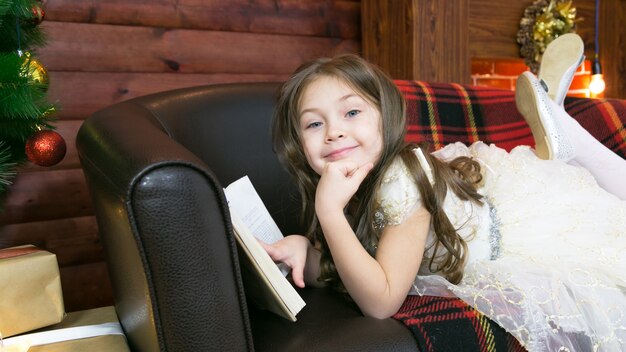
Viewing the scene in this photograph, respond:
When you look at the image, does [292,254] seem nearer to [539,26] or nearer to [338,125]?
[338,125]

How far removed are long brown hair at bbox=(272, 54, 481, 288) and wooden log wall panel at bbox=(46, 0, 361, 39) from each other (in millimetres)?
944

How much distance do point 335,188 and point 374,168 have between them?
18 centimetres

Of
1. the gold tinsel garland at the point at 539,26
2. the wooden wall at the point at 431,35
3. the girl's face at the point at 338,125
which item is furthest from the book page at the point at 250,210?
the gold tinsel garland at the point at 539,26

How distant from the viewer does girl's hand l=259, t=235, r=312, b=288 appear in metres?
0.97

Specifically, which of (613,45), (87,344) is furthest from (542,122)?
(613,45)

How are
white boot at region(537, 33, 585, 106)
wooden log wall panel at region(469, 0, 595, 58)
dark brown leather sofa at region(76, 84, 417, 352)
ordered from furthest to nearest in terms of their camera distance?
wooden log wall panel at region(469, 0, 595, 58)
white boot at region(537, 33, 585, 106)
dark brown leather sofa at region(76, 84, 417, 352)

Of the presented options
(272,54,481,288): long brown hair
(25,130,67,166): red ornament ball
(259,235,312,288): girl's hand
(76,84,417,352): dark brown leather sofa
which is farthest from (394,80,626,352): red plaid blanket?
(25,130,67,166): red ornament ball

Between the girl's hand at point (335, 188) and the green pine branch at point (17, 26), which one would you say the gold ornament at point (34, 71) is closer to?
the green pine branch at point (17, 26)

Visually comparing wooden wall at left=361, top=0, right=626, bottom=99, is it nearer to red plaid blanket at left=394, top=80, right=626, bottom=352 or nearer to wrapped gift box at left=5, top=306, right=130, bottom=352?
red plaid blanket at left=394, top=80, right=626, bottom=352

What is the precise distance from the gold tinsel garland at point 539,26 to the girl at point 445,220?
154cm

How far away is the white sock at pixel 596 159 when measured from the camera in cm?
134

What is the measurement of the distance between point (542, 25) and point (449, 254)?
2.07 m

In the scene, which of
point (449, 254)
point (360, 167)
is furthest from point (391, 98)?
point (449, 254)

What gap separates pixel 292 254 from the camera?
100cm
